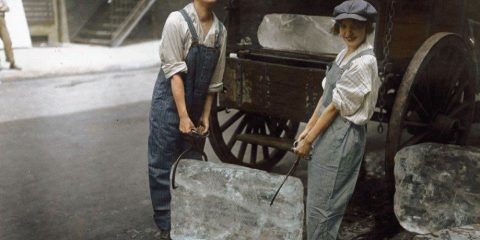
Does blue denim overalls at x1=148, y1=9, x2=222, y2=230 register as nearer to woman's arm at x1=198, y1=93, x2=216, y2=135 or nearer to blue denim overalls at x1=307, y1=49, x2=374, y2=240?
woman's arm at x1=198, y1=93, x2=216, y2=135

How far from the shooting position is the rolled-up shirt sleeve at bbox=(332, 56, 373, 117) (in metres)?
3.04

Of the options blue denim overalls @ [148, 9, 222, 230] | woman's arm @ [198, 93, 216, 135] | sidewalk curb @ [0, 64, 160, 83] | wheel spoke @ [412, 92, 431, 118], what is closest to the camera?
blue denim overalls @ [148, 9, 222, 230]

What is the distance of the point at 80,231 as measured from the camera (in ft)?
14.2

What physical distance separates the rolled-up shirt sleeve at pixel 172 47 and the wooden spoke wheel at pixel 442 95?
6.06 ft

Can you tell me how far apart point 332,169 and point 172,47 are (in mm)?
1325

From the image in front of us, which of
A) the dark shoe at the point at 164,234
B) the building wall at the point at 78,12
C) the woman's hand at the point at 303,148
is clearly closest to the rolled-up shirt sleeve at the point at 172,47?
the woman's hand at the point at 303,148

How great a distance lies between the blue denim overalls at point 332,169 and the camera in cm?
322

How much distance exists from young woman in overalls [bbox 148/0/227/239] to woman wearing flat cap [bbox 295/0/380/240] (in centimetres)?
90

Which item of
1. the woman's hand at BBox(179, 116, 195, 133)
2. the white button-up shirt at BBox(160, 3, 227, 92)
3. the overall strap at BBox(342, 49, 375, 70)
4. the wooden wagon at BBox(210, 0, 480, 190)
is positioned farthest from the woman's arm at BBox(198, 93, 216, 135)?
the overall strap at BBox(342, 49, 375, 70)

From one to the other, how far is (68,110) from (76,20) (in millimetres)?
8365

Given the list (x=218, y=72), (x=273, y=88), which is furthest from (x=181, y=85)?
(x=273, y=88)

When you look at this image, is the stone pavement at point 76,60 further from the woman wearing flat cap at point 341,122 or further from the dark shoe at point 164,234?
the woman wearing flat cap at point 341,122

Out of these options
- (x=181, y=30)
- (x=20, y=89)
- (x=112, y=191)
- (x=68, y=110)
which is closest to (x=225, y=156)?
(x=112, y=191)

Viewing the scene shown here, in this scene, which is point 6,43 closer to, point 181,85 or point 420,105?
point 181,85
